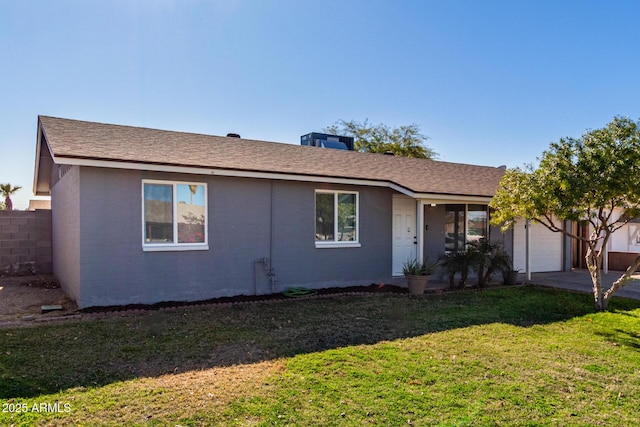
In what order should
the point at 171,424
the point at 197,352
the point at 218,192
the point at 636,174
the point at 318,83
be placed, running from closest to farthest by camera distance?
the point at 171,424 → the point at 197,352 → the point at 636,174 → the point at 218,192 → the point at 318,83


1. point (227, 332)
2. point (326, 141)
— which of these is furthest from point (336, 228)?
point (326, 141)

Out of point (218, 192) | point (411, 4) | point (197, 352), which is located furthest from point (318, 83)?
point (197, 352)

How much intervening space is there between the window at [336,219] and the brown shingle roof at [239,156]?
0.67 m

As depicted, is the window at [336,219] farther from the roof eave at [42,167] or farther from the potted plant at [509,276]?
the roof eave at [42,167]

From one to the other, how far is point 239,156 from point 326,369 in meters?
6.78

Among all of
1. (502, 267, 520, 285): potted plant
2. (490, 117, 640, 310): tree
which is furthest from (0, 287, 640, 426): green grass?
(502, 267, 520, 285): potted plant

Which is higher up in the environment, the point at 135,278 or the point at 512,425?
the point at 135,278

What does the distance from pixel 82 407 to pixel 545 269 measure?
50.0ft

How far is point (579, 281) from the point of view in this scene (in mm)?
12695

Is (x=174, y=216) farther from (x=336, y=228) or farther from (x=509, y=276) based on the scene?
(x=509, y=276)

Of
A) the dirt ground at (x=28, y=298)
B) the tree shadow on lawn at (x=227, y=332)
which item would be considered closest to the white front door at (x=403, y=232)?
the tree shadow on lawn at (x=227, y=332)

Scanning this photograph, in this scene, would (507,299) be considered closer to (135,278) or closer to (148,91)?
(135,278)

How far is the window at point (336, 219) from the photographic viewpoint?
1072 centimetres

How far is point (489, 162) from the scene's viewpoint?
19.7 m
